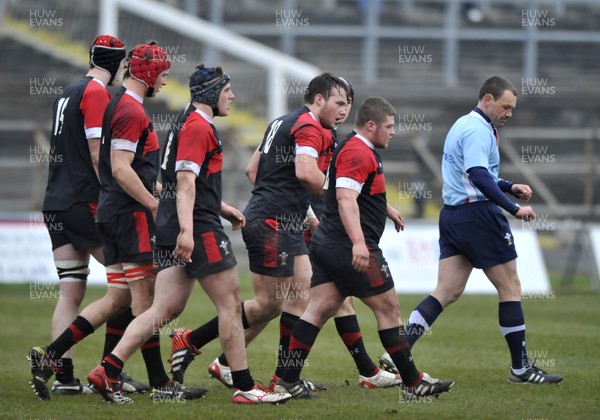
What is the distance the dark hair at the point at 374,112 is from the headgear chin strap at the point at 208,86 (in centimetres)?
98

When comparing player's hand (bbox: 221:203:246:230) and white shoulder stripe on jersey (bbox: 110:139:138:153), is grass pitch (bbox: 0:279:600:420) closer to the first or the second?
player's hand (bbox: 221:203:246:230)

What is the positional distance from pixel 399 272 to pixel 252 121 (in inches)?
361

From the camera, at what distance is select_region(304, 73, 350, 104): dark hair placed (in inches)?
309

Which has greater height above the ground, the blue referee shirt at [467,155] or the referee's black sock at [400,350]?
the blue referee shirt at [467,155]

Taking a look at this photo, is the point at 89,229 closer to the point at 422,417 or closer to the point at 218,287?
the point at 218,287

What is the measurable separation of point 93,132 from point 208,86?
119 cm

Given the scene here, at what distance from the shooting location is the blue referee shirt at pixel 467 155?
8.26 m

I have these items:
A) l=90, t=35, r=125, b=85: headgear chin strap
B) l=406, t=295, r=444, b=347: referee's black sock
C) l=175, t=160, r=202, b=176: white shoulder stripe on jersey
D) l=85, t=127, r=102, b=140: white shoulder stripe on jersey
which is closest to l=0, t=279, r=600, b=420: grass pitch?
l=406, t=295, r=444, b=347: referee's black sock

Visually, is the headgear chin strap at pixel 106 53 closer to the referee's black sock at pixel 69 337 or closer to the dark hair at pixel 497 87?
the referee's black sock at pixel 69 337

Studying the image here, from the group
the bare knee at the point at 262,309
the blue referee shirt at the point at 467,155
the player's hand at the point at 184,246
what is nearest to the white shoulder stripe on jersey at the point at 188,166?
the player's hand at the point at 184,246

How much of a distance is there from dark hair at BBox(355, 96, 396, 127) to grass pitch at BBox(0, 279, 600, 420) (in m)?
1.98

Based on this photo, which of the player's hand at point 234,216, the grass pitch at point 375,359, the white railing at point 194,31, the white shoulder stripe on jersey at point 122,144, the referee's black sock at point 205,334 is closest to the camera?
the grass pitch at point 375,359

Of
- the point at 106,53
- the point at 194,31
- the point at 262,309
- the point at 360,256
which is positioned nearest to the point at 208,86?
the point at 106,53

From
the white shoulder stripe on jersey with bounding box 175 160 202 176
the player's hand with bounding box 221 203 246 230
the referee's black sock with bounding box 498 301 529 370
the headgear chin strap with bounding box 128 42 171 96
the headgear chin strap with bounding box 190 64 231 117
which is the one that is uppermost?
the headgear chin strap with bounding box 128 42 171 96
